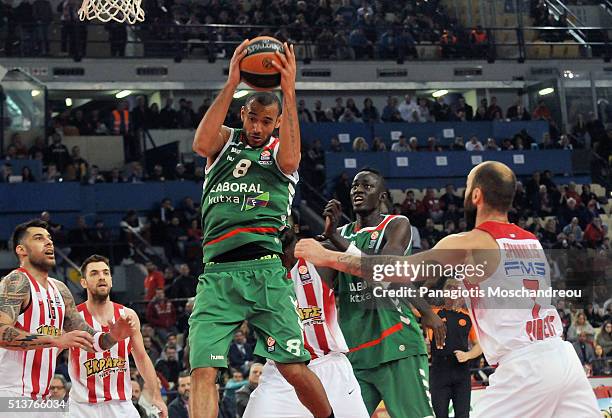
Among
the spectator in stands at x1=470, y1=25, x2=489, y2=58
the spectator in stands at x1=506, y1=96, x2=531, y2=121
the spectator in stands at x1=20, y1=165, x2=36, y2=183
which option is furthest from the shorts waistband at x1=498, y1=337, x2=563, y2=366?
the spectator in stands at x1=470, y1=25, x2=489, y2=58

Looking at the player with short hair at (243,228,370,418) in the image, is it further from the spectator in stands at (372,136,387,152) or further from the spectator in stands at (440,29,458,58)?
the spectator in stands at (440,29,458,58)

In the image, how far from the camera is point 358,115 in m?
27.9

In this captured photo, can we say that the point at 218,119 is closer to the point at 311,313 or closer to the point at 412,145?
the point at 311,313

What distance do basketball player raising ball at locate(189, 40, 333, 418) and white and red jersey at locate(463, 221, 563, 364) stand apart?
135 cm

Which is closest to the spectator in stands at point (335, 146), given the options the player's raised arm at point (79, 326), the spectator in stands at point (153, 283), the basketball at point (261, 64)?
the spectator in stands at point (153, 283)

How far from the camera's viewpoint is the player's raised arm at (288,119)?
6.67 metres

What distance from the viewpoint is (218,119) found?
682 centimetres

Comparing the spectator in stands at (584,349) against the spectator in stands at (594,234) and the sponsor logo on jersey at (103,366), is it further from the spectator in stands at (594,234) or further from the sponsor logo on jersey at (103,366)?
the sponsor logo on jersey at (103,366)

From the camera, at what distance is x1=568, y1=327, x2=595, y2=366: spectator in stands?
16.0 meters

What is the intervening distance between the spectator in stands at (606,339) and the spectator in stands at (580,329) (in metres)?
0.13

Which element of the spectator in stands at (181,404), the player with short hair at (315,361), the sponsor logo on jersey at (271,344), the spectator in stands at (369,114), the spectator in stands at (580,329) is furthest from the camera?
the spectator in stands at (369,114)

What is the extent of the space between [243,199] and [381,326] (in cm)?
210

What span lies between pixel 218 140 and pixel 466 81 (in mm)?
25541

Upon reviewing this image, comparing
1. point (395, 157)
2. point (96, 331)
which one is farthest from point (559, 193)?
point (96, 331)
